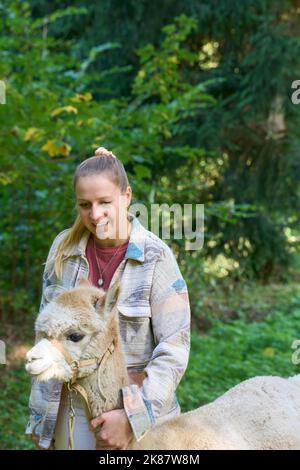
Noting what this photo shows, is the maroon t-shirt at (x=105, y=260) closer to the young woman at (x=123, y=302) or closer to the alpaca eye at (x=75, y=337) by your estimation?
the young woman at (x=123, y=302)

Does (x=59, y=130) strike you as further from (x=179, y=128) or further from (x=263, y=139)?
(x=263, y=139)

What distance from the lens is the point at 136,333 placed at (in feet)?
8.00

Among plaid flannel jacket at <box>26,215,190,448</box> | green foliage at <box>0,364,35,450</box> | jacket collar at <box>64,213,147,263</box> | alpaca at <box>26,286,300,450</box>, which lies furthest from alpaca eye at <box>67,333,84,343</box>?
green foliage at <box>0,364,35,450</box>

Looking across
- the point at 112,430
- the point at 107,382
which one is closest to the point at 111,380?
the point at 107,382

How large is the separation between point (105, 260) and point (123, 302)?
0.22 m

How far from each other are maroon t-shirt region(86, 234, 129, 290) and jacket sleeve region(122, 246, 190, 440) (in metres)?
0.16

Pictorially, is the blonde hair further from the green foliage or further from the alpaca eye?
the green foliage

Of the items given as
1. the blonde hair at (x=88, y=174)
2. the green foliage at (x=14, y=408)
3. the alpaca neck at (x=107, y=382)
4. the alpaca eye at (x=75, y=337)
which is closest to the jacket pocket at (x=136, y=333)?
the alpaca neck at (x=107, y=382)

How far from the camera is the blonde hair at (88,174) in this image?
97.8 inches

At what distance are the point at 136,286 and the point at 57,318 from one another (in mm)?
362

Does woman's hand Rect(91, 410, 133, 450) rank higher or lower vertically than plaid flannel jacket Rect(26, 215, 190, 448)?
lower

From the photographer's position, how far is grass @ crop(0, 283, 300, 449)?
222 inches

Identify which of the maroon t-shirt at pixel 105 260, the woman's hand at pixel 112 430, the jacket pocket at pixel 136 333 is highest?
the maroon t-shirt at pixel 105 260

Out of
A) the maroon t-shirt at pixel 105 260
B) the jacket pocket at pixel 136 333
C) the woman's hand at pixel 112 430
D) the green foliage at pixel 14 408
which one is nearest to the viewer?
the woman's hand at pixel 112 430
